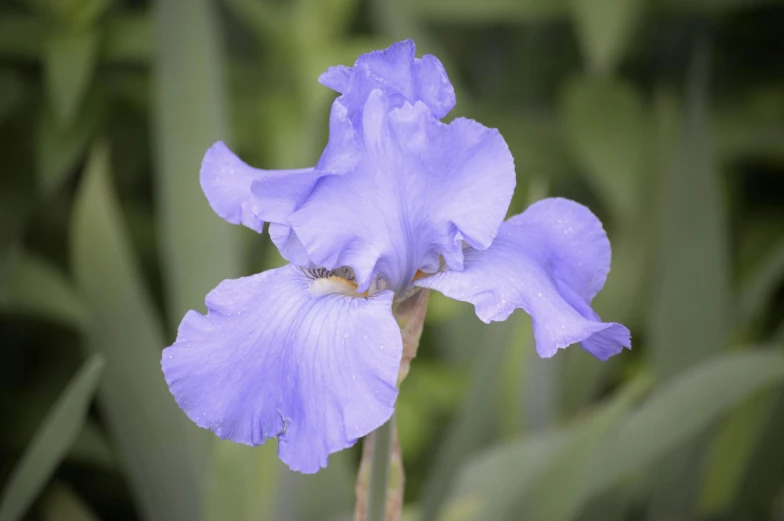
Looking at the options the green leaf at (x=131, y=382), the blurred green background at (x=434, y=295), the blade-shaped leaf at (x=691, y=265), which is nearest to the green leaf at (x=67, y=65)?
the blurred green background at (x=434, y=295)

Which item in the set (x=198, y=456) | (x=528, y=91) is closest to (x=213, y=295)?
(x=198, y=456)

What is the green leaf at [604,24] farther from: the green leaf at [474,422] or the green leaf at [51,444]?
the green leaf at [51,444]

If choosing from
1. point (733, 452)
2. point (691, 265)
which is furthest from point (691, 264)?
point (733, 452)

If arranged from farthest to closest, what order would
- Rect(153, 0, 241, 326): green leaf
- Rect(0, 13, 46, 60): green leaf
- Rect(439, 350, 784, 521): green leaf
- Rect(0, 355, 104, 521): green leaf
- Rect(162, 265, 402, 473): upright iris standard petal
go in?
Rect(0, 13, 46, 60): green leaf < Rect(153, 0, 241, 326): green leaf < Rect(439, 350, 784, 521): green leaf < Rect(0, 355, 104, 521): green leaf < Rect(162, 265, 402, 473): upright iris standard petal

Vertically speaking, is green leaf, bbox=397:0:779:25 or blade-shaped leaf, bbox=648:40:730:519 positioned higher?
green leaf, bbox=397:0:779:25

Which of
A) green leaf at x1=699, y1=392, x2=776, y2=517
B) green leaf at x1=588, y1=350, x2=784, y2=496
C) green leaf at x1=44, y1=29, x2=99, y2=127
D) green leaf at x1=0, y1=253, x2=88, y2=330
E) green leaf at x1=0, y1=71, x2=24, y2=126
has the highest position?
green leaf at x1=44, y1=29, x2=99, y2=127

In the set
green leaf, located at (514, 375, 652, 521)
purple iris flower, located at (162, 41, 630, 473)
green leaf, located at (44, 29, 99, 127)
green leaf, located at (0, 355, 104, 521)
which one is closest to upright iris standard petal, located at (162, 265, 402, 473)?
purple iris flower, located at (162, 41, 630, 473)

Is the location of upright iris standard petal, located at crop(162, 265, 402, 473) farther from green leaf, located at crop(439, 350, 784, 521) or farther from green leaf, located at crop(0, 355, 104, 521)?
green leaf, located at crop(439, 350, 784, 521)
